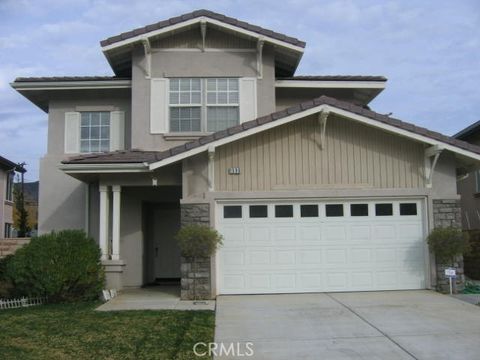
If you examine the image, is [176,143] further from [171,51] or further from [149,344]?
[149,344]

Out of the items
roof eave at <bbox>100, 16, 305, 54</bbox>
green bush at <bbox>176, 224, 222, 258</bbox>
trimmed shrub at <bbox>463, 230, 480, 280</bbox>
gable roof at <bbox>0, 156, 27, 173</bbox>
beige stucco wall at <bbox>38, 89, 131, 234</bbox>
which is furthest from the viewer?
gable roof at <bbox>0, 156, 27, 173</bbox>

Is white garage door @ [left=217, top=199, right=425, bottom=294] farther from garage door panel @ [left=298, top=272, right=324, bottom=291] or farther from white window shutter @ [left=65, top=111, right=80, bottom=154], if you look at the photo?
white window shutter @ [left=65, top=111, right=80, bottom=154]

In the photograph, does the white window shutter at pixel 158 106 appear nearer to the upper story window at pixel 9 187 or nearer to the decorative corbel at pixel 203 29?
the decorative corbel at pixel 203 29

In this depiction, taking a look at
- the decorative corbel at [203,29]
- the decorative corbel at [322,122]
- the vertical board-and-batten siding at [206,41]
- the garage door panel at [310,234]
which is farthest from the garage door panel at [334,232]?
the decorative corbel at [203,29]

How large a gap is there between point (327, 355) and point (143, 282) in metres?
8.73

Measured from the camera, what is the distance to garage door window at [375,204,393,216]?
12.8 meters

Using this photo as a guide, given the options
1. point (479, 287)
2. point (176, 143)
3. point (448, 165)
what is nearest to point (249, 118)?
point (176, 143)

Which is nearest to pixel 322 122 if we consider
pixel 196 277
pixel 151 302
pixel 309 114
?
pixel 309 114

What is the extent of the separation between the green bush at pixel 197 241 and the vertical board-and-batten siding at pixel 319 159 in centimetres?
119

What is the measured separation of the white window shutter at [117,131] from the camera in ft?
52.0

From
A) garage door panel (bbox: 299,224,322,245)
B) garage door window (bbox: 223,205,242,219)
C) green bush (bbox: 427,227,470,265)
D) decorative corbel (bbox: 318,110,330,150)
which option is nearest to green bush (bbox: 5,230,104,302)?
garage door window (bbox: 223,205,242,219)

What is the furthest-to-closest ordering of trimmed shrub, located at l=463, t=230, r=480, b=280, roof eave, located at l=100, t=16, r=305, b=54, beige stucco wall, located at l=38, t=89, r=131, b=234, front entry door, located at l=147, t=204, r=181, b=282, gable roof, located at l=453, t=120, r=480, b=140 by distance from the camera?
1. gable roof, located at l=453, t=120, r=480, b=140
2. front entry door, located at l=147, t=204, r=181, b=282
3. trimmed shrub, located at l=463, t=230, r=480, b=280
4. beige stucco wall, located at l=38, t=89, r=131, b=234
5. roof eave, located at l=100, t=16, r=305, b=54

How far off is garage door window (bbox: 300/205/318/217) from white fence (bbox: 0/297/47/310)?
5919mm

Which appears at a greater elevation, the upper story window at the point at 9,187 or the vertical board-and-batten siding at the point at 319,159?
the upper story window at the point at 9,187
